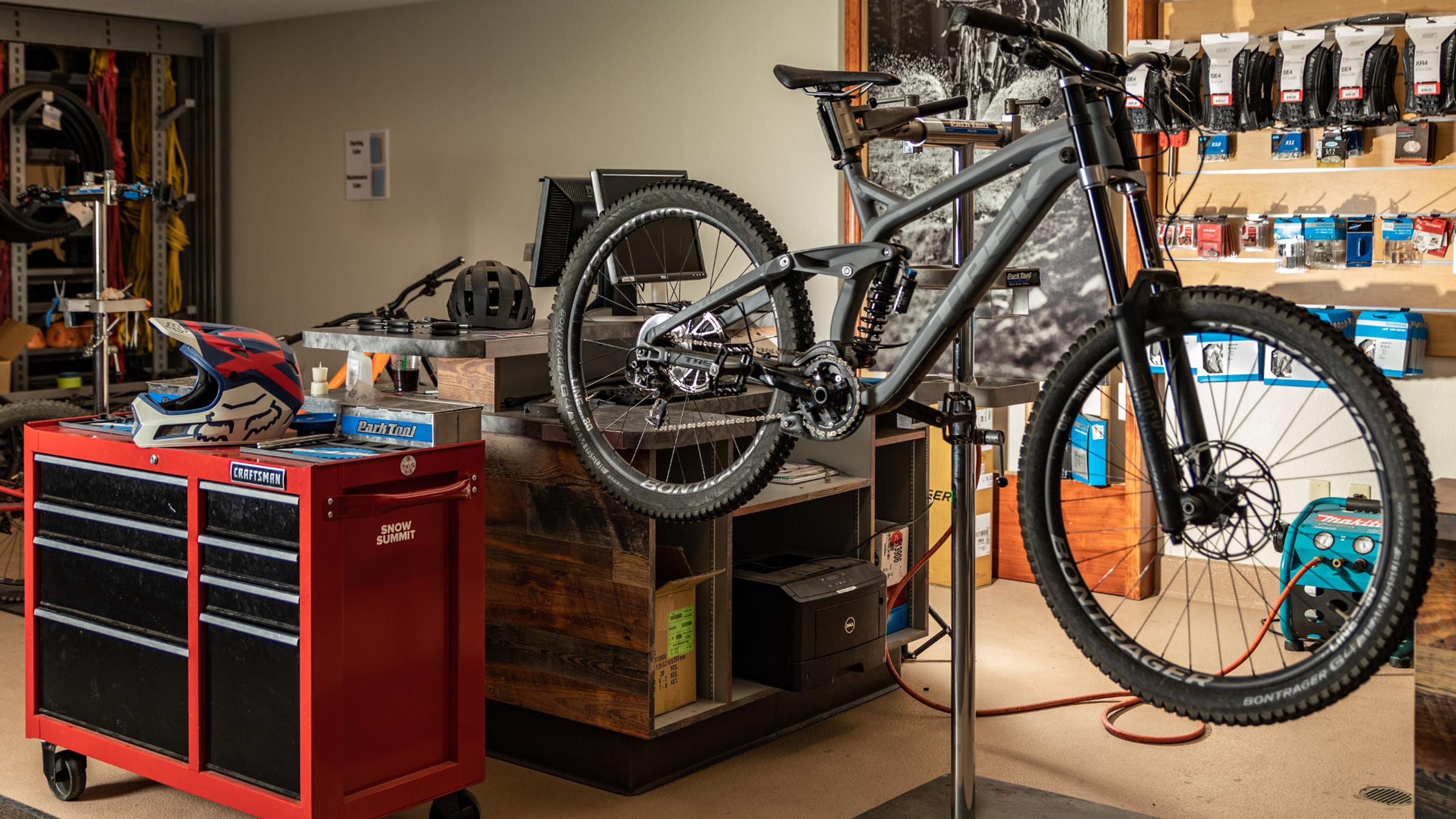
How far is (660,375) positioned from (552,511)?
0.92m

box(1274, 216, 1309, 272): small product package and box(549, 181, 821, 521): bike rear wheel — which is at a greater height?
box(1274, 216, 1309, 272): small product package

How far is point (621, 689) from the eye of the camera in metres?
3.15

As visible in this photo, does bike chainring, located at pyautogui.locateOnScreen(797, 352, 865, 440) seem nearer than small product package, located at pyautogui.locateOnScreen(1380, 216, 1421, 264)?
Yes

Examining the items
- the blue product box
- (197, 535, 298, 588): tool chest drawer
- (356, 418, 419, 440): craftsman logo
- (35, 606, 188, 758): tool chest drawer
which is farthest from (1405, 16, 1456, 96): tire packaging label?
(35, 606, 188, 758): tool chest drawer

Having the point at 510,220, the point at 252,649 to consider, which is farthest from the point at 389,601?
the point at 510,220

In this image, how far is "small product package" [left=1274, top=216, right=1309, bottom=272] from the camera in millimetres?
4691

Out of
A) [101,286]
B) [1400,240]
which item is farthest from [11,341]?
[1400,240]

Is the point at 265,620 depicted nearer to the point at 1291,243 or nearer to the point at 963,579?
the point at 963,579

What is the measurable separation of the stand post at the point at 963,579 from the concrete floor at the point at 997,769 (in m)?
0.41

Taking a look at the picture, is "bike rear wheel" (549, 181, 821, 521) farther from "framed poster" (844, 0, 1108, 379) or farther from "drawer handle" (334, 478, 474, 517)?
"framed poster" (844, 0, 1108, 379)

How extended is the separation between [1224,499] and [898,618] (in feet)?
7.91

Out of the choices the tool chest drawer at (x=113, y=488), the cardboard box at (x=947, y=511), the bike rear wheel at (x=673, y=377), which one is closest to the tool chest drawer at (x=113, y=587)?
the tool chest drawer at (x=113, y=488)

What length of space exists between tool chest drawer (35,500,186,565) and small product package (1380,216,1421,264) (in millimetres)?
3936

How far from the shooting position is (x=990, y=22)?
181cm
